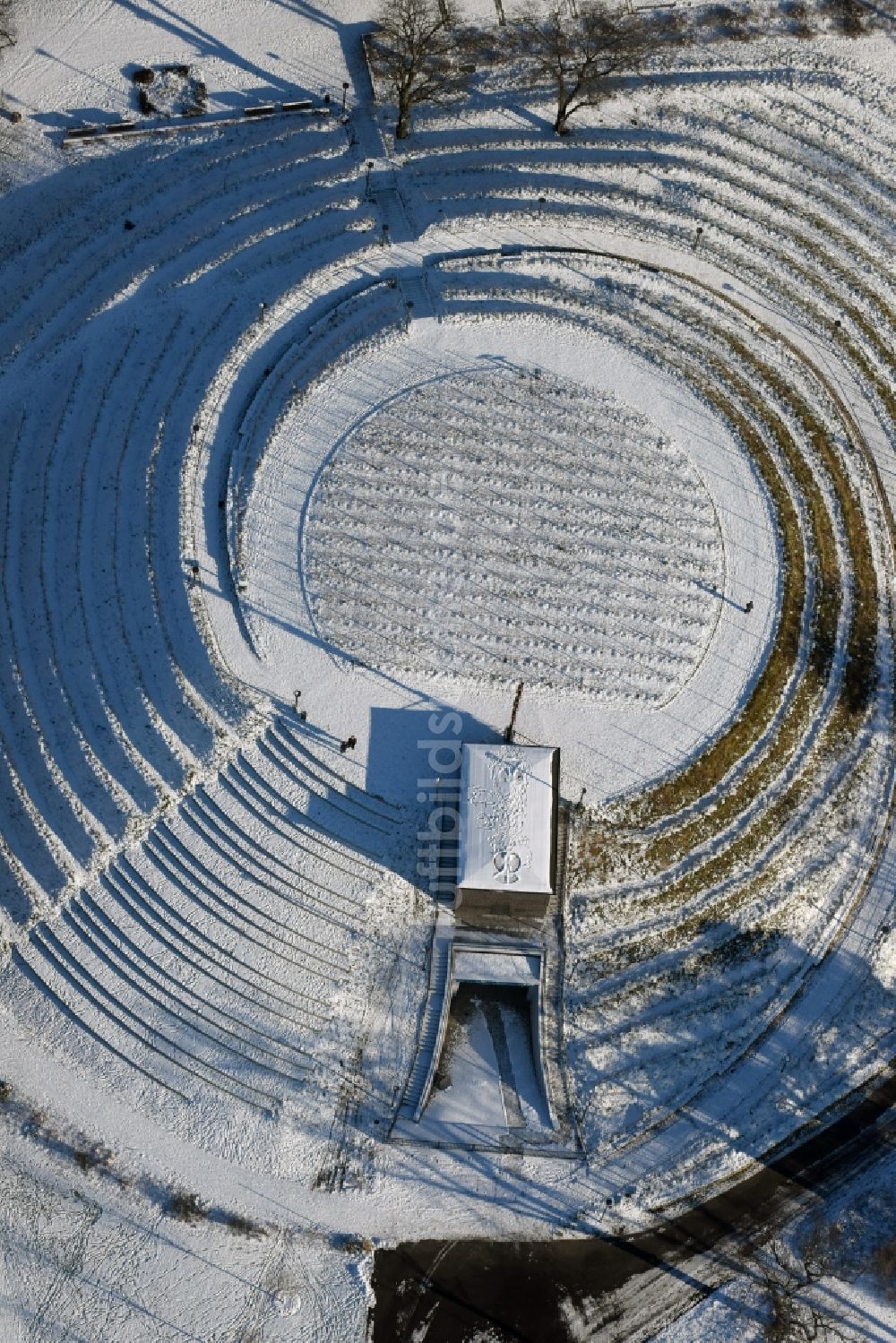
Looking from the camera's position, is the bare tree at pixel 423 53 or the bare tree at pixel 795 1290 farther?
the bare tree at pixel 423 53

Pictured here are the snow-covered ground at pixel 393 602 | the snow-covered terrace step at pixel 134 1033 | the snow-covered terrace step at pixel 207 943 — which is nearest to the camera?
the snow-covered terrace step at pixel 134 1033

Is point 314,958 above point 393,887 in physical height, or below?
below

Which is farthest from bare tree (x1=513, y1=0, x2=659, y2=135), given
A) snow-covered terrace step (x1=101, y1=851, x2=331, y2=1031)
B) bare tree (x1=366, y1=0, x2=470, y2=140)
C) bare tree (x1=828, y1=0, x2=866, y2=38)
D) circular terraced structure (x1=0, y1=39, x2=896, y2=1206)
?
snow-covered terrace step (x1=101, y1=851, x2=331, y2=1031)

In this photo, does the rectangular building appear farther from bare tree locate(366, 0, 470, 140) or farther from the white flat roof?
bare tree locate(366, 0, 470, 140)

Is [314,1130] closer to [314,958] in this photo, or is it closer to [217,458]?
[314,958]

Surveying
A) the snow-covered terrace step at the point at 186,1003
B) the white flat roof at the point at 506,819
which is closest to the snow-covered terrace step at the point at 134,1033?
the snow-covered terrace step at the point at 186,1003

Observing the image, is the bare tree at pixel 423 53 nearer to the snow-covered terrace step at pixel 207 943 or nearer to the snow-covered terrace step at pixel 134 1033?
the snow-covered terrace step at pixel 207 943

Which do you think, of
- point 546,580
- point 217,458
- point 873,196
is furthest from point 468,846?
point 873,196
